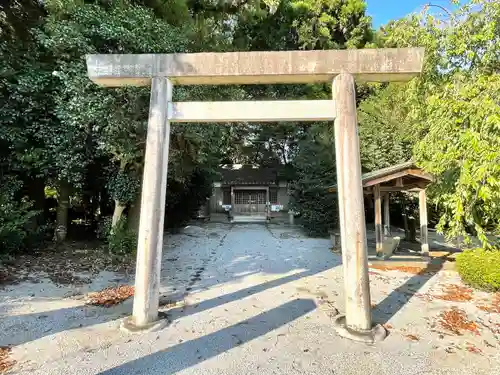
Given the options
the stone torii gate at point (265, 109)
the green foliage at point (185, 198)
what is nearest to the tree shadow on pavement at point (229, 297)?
the stone torii gate at point (265, 109)

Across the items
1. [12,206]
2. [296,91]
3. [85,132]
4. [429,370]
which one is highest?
[296,91]

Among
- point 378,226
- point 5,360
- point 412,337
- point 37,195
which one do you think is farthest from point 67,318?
point 378,226

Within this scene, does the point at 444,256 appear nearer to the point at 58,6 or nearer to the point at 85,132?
the point at 85,132

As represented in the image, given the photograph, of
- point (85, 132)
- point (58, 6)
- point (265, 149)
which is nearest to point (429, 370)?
point (85, 132)

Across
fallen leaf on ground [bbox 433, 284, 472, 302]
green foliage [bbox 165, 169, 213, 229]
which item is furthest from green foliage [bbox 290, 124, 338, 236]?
fallen leaf on ground [bbox 433, 284, 472, 302]

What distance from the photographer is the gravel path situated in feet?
10.5

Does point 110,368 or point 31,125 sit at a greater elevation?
point 31,125

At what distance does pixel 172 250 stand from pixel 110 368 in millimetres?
7000

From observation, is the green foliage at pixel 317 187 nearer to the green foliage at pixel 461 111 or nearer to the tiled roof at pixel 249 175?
the green foliage at pixel 461 111

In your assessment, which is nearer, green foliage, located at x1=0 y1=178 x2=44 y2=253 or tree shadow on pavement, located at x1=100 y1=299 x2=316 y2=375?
tree shadow on pavement, located at x1=100 y1=299 x2=316 y2=375

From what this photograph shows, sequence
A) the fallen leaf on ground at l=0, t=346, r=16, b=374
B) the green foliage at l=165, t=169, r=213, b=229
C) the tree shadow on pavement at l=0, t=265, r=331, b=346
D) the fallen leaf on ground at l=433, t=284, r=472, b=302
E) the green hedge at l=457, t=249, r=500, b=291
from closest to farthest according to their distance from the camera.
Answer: the fallen leaf on ground at l=0, t=346, r=16, b=374 < the tree shadow on pavement at l=0, t=265, r=331, b=346 < the fallen leaf on ground at l=433, t=284, r=472, b=302 < the green hedge at l=457, t=249, r=500, b=291 < the green foliage at l=165, t=169, r=213, b=229

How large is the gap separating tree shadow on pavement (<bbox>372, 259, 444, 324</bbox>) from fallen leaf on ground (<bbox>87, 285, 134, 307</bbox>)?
3954 millimetres

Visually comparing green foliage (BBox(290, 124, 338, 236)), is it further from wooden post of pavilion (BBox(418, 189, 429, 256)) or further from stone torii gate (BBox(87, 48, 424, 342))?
stone torii gate (BBox(87, 48, 424, 342))

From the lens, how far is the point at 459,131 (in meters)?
5.02
